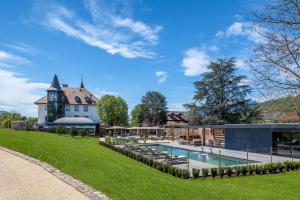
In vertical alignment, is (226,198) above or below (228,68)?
below

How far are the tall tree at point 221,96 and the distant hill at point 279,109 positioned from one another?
41676 mm

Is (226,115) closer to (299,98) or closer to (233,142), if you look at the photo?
(233,142)

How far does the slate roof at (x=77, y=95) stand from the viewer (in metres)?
71.4

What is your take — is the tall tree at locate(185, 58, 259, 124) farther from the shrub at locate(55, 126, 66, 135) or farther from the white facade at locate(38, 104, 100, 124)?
the white facade at locate(38, 104, 100, 124)

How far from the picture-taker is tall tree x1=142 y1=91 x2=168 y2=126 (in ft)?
290

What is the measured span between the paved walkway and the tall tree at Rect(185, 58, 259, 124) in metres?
37.5

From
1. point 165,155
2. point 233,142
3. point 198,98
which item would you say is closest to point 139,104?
point 198,98

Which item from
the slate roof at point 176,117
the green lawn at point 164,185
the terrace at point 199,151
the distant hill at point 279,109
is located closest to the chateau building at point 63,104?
the terrace at point 199,151

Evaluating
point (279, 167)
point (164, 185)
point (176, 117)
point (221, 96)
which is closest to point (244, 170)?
point (279, 167)

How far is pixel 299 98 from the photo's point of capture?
247 inches

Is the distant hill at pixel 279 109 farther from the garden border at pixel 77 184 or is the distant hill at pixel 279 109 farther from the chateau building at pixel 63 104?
the chateau building at pixel 63 104

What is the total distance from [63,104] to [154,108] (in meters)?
28.3

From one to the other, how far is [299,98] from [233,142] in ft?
93.0

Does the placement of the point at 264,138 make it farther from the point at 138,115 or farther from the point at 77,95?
the point at 138,115
